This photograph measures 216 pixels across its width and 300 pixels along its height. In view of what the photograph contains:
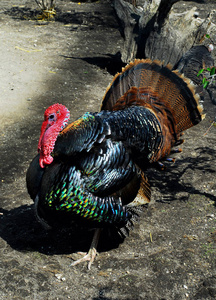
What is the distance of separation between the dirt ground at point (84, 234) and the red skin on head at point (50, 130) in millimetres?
1069

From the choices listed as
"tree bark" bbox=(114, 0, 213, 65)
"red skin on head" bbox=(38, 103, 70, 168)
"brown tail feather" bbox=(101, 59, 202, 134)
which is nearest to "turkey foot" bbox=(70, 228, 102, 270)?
"red skin on head" bbox=(38, 103, 70, 168)

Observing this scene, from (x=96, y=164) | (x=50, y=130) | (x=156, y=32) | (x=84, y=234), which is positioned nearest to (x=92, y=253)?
(x=84, y=234)

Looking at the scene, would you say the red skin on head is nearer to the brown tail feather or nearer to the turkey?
the turkey

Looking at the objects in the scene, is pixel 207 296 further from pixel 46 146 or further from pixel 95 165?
pixel 46 146

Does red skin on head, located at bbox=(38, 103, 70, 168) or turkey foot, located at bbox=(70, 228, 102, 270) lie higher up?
red skin on head, located at bbox=(38, 103, 70, 168)

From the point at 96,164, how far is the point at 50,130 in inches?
22.1

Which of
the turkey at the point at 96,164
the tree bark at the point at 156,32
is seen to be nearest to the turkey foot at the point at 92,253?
the turkey at the point at 96,164

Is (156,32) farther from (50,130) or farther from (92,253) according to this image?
(92,253)

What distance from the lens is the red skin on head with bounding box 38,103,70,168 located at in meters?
3.65

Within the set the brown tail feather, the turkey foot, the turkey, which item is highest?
the brown tail feather

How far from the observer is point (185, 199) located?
16.2ft

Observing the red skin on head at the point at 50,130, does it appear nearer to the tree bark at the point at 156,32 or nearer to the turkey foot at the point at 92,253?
the turkey foot at the point at 92,253

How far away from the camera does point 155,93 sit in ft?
15.3

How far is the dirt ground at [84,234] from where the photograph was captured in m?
3.67
